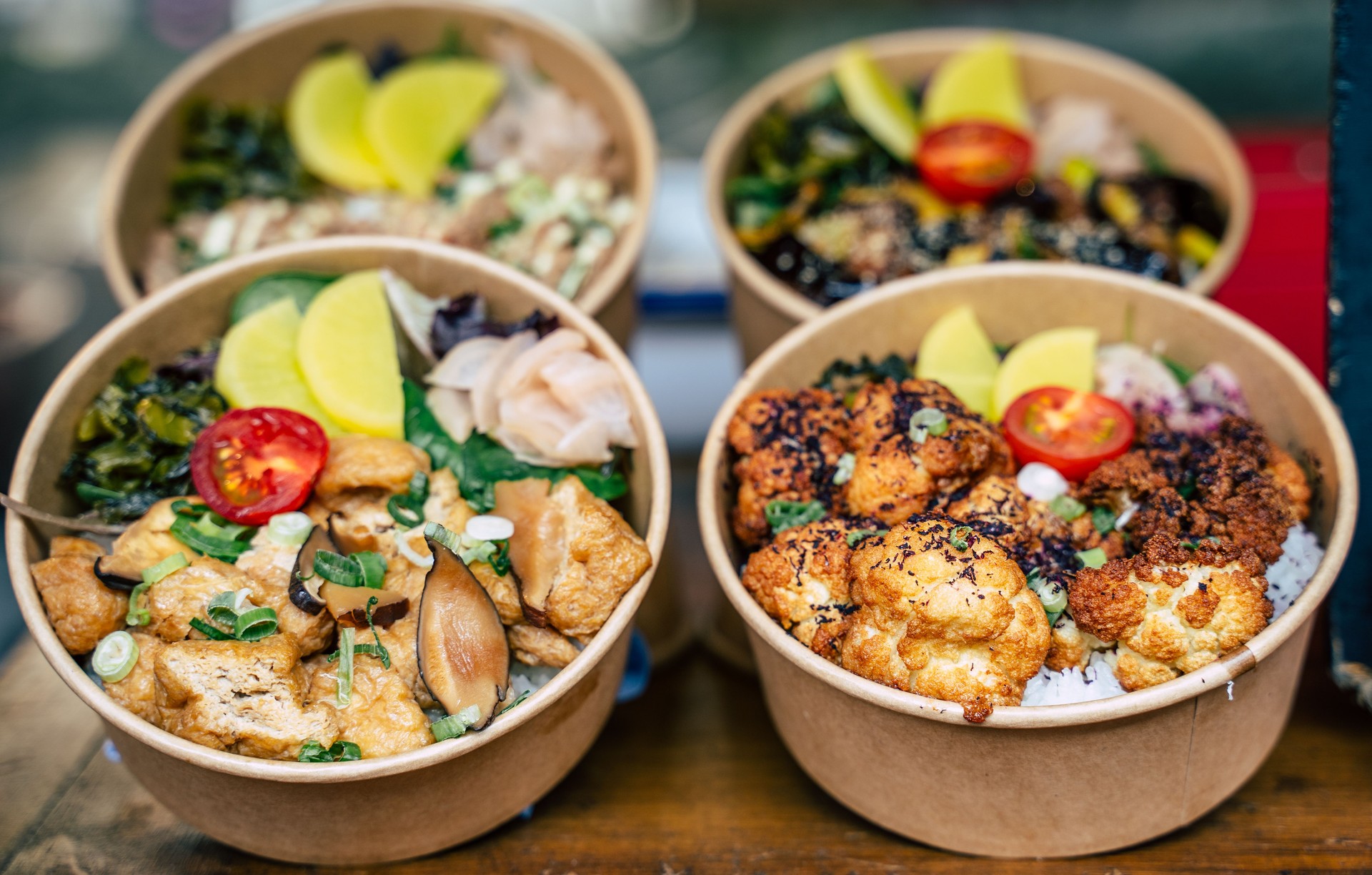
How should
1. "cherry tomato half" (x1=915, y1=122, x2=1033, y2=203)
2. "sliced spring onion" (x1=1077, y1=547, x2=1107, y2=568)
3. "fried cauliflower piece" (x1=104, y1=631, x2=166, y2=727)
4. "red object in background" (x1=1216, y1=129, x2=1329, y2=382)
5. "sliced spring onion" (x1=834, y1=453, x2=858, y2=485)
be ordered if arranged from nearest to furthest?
"fried cauliflower piece" (x1=104, y1=631, x2=166, y2=727)
"sliced spring onion" (x1=1077, y1=547, x2=1107, y2=568)
"sliced spring onion" (x1=834, y1=453, x2=858, y2=485)
"cherry tomato half" (x1=915, y1=122, x2=1033, y2=203)
"red object in background" (x1=1216, y1=129, x2=1329, y2=382)

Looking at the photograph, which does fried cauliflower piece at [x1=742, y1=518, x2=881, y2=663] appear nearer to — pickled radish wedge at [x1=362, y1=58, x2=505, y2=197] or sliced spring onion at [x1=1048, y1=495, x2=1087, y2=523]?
sliced spring onion at [x1=1048, y1=495, x2=1087, y2=523]

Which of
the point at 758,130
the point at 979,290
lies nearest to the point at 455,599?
the point at 979,290

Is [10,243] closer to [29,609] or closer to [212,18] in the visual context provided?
[212,18]

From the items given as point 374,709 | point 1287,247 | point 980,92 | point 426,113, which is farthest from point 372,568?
point 1287,247

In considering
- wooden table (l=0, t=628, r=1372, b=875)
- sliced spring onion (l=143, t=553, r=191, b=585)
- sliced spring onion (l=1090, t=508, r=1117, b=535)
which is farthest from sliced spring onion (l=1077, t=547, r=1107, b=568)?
sliced spring onion (l=143, t=553, r=191, b=585)

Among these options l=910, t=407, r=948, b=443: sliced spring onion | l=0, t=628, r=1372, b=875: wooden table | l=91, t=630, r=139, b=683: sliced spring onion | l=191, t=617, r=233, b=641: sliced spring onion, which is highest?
l=910, t=407, r=948, b=443: sliced spring onion

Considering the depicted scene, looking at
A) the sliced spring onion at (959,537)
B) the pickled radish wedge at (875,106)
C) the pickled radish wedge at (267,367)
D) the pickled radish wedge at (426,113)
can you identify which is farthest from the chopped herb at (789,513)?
the pickled radish wedge at (426,113)

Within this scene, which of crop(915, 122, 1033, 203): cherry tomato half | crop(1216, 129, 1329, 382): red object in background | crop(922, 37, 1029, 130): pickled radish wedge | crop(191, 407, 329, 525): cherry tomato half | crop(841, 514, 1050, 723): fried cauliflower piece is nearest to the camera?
crop(841, 514, 1050, 723): fried cauliflower piece
